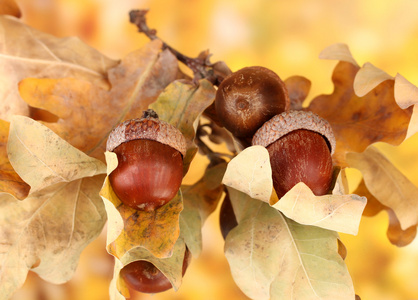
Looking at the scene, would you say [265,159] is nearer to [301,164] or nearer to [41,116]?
[301,164]

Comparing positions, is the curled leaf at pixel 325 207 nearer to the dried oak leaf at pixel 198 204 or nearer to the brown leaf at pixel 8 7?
the dried oak leaf at pixel 198 204

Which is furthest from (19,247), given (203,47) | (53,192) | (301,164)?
(203,47)

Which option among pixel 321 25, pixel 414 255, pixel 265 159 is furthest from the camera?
pixel 321 25

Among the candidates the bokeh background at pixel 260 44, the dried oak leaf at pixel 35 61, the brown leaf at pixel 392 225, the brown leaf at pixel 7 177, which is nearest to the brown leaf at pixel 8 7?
the dried oak leaf at pixel 35 61

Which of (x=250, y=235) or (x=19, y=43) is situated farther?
(x=19, y=43)

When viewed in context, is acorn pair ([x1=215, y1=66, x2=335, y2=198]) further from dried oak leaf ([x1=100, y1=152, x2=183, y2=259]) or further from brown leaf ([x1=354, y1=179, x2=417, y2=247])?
brown leaf ([x1=354, y1=179, x2=417, y2=247])

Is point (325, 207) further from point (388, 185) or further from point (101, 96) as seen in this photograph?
point (101, 96)

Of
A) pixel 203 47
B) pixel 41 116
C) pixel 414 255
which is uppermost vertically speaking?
pixel 203 47
